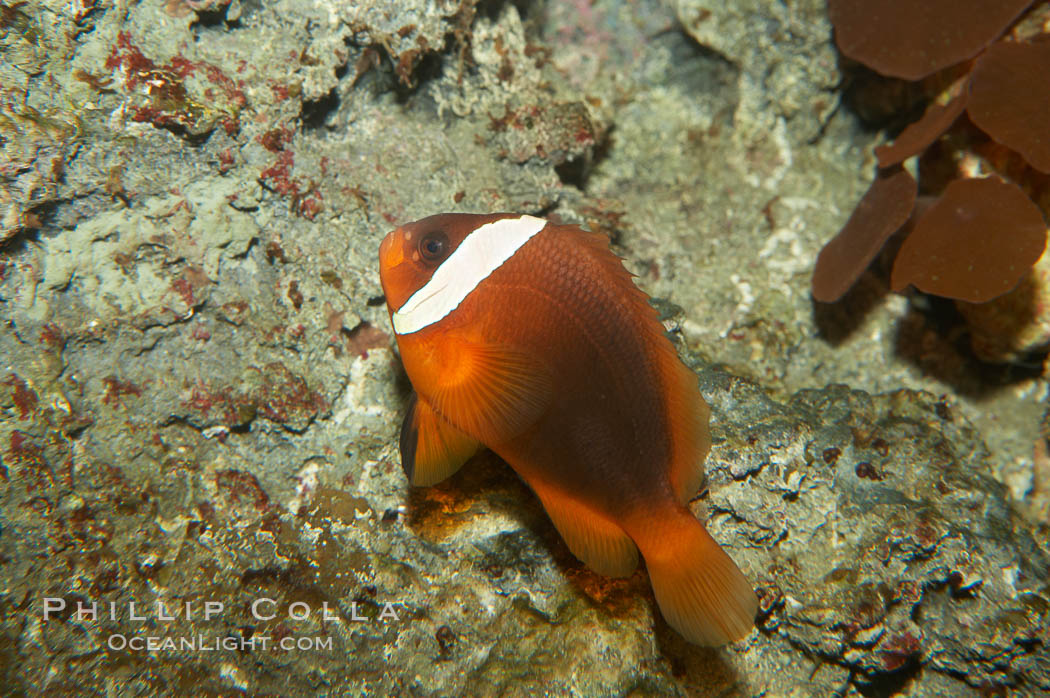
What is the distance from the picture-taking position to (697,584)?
1562mm

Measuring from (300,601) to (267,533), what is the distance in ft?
0.87

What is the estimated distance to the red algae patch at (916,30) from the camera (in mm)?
2344

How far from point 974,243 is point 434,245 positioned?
6.61 feet

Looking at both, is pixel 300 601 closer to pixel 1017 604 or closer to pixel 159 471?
pixel 159 471

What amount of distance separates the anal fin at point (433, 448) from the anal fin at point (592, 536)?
0.78ft

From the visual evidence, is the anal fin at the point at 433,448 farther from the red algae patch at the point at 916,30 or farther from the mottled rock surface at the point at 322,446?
the red algae patch at the point at 916,30

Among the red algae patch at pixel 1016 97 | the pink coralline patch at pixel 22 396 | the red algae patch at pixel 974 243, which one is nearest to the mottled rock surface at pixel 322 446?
the pink coralline patch at pixel 22 396

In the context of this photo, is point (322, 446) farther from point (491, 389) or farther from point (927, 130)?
point (927, 130)

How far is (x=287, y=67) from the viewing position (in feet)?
6.81

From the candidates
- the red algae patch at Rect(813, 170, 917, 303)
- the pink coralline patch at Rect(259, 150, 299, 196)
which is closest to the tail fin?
the red algae patch at Rect(813, 170, 917, 303)

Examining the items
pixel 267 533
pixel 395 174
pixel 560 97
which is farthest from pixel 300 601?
pixel 560 97

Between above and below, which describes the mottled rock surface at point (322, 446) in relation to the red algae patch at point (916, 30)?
below

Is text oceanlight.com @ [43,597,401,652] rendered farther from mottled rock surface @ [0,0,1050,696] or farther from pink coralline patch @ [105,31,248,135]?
pink coralline patch @ [105,31,248,135]

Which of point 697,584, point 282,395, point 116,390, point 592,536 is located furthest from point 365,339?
point 697,584
